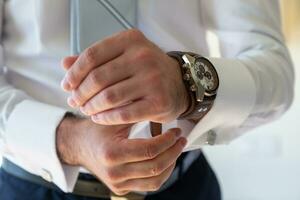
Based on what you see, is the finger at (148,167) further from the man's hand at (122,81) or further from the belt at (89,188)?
the belt at (89,188)

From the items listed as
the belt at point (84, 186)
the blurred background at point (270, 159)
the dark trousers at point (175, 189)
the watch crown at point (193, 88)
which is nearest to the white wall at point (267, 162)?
the blurred background at point (270, 159)

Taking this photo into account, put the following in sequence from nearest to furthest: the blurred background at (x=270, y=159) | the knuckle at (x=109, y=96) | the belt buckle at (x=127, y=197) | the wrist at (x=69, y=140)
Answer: the knuckle at (x=109, y=96)
the wrist at (x=69, y=140)
the belt buckle at (x=127, y=197)
the blurred background at (x=270, y=159)

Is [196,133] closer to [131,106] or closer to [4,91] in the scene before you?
[131,106]

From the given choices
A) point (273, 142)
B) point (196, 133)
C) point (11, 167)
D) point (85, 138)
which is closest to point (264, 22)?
point (196, 133)

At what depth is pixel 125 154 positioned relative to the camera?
61 centimetres

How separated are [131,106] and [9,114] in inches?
10.8

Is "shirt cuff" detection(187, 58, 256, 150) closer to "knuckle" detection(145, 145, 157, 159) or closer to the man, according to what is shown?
the man

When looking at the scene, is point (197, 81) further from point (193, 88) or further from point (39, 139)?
point (39, 139)

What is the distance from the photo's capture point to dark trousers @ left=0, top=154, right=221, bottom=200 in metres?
0.84

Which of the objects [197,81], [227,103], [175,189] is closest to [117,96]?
[197,81]

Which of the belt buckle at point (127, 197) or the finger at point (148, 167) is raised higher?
the finger at point (148, 167)

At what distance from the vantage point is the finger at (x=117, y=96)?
0.56 metres

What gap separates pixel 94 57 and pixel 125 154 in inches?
4.8

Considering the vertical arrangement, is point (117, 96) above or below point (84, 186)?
above
